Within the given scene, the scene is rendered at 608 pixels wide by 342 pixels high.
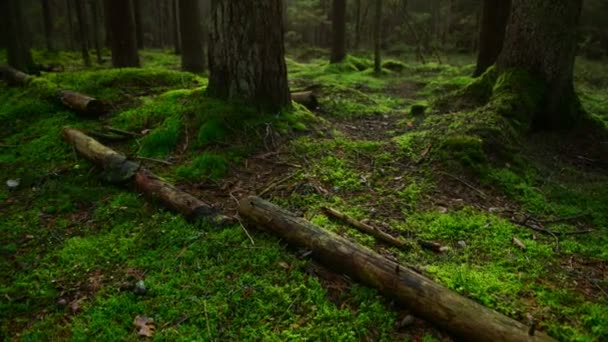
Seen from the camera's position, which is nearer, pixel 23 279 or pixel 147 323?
pixel 147 323

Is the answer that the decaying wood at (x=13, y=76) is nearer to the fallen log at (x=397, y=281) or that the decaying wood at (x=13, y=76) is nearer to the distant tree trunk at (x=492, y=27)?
the fallen log at (x=397, y=281)

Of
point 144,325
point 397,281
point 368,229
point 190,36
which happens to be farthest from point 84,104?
point 190,36

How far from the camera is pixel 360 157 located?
571 cm

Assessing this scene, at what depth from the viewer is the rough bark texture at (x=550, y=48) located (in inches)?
231

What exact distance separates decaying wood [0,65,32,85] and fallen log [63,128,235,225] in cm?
388

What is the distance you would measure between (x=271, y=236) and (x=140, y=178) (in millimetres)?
1954

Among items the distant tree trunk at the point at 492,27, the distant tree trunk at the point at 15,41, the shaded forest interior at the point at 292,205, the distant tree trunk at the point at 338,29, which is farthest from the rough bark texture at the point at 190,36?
the distant tree trunk at the point at 492,27

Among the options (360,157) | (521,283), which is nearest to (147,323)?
(521,283)

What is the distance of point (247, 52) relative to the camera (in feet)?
19.0

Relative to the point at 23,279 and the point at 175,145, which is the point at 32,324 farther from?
the point at 175,145

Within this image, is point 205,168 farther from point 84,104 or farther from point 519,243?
point 519,243

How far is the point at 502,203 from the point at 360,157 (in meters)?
1.90

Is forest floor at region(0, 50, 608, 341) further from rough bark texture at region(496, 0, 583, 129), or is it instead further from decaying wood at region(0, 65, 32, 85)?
decaying wood at region(0, 65, 32, 85)

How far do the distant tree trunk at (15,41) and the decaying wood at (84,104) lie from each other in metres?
5.94
